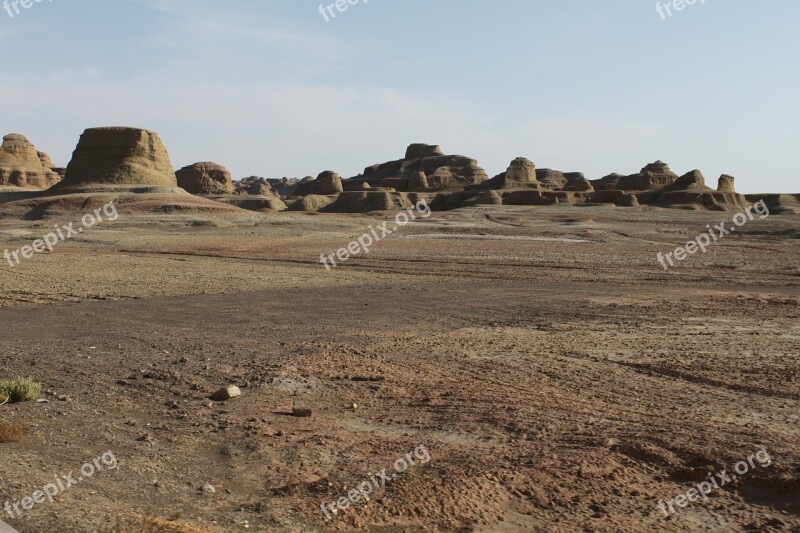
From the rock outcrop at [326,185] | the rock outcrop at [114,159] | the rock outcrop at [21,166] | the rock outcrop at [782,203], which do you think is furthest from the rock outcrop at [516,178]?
the rock outcrop at [21,166]

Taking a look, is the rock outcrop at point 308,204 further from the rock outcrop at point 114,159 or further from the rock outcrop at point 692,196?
the rock outcrop at point 692,196

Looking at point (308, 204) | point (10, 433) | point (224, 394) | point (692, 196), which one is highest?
point (692, 196)

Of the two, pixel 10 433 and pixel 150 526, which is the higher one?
pixel 10 433

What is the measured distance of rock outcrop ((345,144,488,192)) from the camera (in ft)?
358

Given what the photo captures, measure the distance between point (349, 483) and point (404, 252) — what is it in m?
24.2

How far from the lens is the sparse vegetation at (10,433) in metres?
6.64

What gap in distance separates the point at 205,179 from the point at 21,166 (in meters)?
18.9

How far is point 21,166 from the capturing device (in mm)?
83750

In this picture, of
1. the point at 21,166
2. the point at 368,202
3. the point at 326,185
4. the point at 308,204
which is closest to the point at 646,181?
the point at 326,185

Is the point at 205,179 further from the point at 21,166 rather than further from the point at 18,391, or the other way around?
the point at 18,391

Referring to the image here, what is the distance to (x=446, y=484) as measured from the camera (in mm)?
6145

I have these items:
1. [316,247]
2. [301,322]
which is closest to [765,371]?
[301,322]

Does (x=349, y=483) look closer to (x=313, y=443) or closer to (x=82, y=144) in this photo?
(x=313, y=443)

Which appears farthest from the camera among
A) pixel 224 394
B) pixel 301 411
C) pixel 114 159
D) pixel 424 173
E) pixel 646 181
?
pixel 424 173
